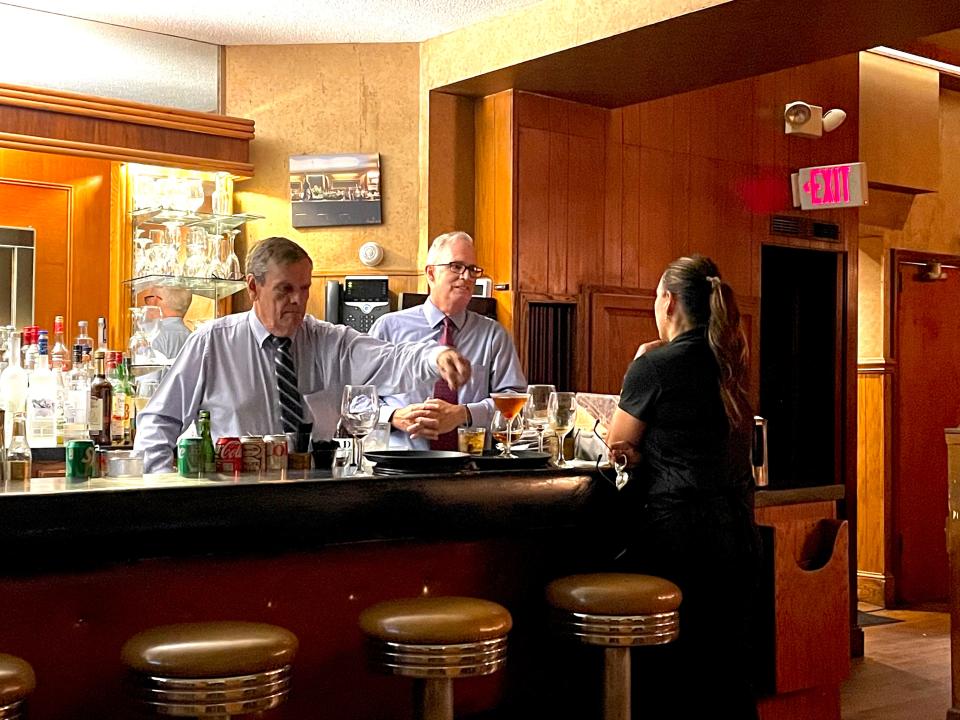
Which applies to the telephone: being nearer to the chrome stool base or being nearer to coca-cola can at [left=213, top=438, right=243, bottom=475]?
coca-cola can at [left=213, top=438, right=243, bottom=475]

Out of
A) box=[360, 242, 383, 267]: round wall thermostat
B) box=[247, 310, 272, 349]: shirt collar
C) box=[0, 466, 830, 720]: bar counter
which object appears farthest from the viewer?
box=[360, 242, 383, 267]: round wall thermostat

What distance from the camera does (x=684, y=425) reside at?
3.17m

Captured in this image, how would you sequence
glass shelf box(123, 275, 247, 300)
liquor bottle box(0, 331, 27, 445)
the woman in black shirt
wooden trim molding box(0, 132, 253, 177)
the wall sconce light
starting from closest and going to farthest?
1. the woman in black shirt
2. liquor bottle box(0, 331, 27, 445)
3. wooden trim molding box(0, 132, 253, 177)
4. glass shelf box(123, 275, 247, 300)
5. the wall sconce light

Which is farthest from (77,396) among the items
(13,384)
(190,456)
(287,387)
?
(190,456)

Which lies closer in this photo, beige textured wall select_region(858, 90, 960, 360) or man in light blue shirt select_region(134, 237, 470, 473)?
man in light blue shirt select_region(134, 237, 470, 473)

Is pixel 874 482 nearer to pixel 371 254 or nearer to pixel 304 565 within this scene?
pixel 371 254

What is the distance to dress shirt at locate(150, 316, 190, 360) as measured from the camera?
5.43m

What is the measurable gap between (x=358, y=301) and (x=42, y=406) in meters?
1.75

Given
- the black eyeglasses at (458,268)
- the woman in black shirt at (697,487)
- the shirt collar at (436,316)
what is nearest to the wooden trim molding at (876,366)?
the shirt collar at (436,316)

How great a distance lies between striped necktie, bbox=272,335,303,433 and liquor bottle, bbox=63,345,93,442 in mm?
1148

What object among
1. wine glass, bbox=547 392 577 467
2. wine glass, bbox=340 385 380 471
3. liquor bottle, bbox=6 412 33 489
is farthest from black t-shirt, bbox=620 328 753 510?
liquor bottle, bbox=6 412 33 489

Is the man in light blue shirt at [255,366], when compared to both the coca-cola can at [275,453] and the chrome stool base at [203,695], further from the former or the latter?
the chrome stool base at [203,695]

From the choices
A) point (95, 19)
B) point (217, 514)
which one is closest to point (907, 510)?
point (95, 19)

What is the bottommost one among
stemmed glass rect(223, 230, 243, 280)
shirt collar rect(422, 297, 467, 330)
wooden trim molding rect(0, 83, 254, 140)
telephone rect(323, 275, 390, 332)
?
shirt collar rect(422, 297, 467, 330)
